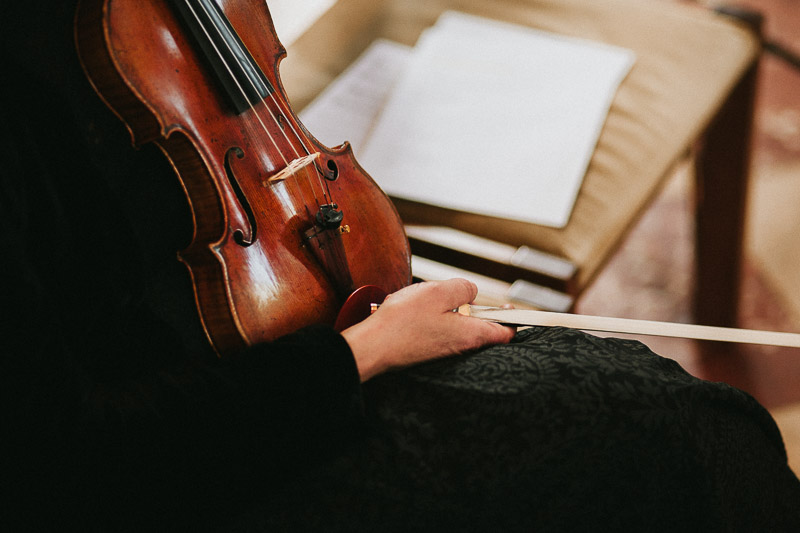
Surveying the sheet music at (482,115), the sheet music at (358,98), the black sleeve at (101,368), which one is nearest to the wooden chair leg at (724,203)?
the sheet music at (482,115)

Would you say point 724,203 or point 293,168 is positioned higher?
point 293,168

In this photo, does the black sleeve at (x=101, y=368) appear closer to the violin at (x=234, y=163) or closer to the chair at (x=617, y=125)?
the violin at (x=234, y=163)

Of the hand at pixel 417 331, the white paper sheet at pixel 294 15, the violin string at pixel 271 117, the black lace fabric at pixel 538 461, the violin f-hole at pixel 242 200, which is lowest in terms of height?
the black lace fabric at pixel 538 461

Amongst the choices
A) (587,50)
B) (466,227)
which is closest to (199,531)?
(466,227)

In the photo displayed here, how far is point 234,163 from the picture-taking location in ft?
1.88

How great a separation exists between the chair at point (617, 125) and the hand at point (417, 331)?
0.75 ft

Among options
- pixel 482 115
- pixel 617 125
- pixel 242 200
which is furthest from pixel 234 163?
pixel 617 125

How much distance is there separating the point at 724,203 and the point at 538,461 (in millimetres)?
848

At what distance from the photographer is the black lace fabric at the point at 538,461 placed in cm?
52

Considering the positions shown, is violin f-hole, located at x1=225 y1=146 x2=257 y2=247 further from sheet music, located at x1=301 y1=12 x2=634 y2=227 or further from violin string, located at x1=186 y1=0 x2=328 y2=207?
sheet music, located at x1=301 y1=12 x2=634 y2=227

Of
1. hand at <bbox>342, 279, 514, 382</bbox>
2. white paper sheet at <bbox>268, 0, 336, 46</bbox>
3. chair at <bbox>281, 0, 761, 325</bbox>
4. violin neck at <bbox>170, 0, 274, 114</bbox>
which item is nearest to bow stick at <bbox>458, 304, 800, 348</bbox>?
hand at <bbox>342, 279, 514, 382</bbox>

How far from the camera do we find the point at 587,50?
3.32 feet

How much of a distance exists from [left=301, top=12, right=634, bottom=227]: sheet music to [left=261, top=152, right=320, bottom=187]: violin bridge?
0.27 m

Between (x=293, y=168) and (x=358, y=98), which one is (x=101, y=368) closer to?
(x=293, y=168)
